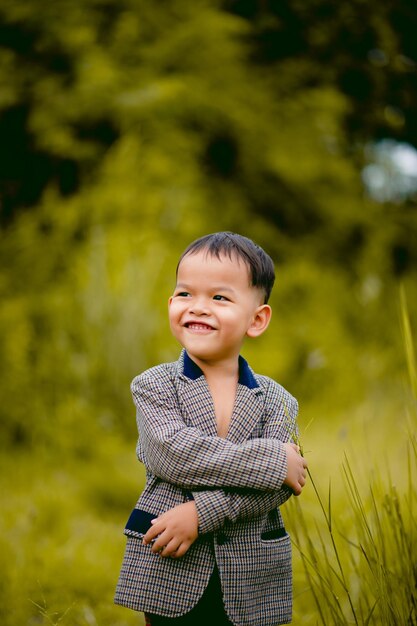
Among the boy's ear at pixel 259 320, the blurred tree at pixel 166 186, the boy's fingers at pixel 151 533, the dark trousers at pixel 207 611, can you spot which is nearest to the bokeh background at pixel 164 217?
the blurred tree at pixel 166 186

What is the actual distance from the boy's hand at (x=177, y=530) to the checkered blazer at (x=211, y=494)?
0.02 m

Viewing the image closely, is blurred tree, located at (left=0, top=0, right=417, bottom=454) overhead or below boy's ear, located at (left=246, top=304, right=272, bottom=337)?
overhead

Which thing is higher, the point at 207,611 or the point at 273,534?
the point at 273,534

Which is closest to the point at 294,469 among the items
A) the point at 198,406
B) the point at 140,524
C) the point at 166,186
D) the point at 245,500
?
the point at 245,500

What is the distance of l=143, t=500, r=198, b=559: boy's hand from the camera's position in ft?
4.66

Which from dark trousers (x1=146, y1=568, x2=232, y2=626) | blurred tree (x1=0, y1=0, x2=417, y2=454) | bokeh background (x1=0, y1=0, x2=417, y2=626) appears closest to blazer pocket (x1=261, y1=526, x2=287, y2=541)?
dark trousers (x1=146, y1=568, x2=232, y2=626)

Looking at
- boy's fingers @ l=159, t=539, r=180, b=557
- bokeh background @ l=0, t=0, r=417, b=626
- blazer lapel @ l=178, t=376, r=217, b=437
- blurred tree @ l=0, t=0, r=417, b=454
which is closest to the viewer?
boy's fingers @ l=159, t=539, r=180, b=557

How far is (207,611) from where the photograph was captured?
1517 mm

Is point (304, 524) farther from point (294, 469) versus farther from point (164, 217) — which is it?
point (164, 217)

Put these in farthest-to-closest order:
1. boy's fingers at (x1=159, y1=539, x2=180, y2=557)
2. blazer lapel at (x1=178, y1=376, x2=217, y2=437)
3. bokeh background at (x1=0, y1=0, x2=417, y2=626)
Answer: bokeh background at (x1=0, y1=0, x2=417, y2=626)
blazer lapel at (x1=178, y1=376, x2=217, y2=437)
boy's fingers at (x1=159, y1=539, x2=180, y2=557)

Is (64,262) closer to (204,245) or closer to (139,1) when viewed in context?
(139,1)

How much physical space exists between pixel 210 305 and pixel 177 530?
0.46 meters

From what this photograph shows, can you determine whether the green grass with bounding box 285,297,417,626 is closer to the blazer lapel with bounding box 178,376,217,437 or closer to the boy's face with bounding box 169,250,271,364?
the blazer lapel with bounding box 178,376,217,437

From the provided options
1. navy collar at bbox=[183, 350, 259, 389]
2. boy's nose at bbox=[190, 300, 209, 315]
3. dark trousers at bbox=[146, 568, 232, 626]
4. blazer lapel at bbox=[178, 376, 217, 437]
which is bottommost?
dark trousers at bbox=[146, 568, 232, 626]
